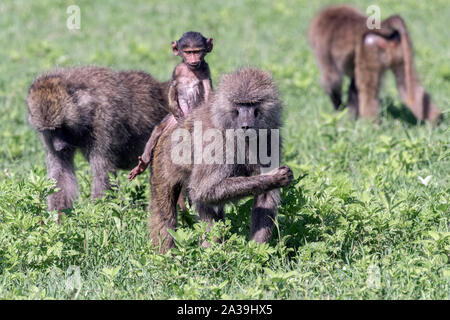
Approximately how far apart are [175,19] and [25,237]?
840cm

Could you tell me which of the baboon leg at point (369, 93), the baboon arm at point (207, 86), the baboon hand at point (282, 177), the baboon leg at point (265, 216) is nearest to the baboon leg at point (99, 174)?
the baboon arm at point (207, 86)

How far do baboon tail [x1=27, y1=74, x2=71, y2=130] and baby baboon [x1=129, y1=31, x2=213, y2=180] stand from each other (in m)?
0.87

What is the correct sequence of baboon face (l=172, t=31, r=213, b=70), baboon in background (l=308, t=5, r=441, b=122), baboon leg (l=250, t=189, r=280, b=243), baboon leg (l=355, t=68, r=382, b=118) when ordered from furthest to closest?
baboon leg (l=355, t=68, r=382, b=118) < baboon in background (l=308, t=5, r=441, b=122) < baboon face (l=172, t=31, r=213, b=70) < baboon leg (l=250, t=189, r=280, b=243)

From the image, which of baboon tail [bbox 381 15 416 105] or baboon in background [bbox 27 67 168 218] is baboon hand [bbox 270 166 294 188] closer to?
baboon in background [bbox 27 67 168 218]

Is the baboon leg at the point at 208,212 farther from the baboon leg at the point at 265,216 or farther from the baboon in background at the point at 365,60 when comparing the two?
the baboon in background at the point at 365,60

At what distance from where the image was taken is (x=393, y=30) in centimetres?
787

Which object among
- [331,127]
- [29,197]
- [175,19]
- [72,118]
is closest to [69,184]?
[72,118]

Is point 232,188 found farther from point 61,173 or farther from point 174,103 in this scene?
point 61,173

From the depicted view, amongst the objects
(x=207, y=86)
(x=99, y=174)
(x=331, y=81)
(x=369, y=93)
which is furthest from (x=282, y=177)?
(x=331, y=81)

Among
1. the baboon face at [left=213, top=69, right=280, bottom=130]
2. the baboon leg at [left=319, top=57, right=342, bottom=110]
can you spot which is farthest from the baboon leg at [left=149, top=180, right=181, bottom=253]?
the baboon leg at [left=319, top=57, right=342, bottom=110]

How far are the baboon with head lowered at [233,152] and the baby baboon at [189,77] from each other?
0.20 meters

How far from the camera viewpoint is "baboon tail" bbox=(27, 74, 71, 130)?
5215 millimetres

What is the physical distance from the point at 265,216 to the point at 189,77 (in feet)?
3.22
